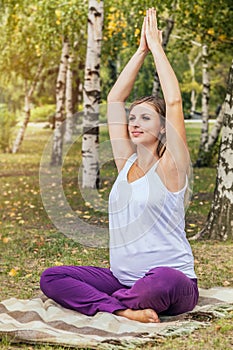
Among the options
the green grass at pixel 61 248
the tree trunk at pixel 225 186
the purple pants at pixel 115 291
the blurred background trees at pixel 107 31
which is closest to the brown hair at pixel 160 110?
the purple pants at pixel 115 291

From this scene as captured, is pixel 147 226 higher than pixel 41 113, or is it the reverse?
pixel 147 226

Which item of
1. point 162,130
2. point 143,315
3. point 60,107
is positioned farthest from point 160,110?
point 60,107

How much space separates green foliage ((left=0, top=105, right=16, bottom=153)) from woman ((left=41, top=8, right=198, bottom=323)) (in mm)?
18266

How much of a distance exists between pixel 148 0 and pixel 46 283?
769 cm

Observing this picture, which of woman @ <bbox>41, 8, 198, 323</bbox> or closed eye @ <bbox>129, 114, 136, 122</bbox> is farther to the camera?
closed eye @ <bbox>129, 114, 136, 122</bbox>

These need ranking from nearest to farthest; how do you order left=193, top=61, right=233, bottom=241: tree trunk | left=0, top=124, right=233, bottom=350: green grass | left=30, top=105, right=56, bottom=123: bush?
left=0, top=124, right=233, bottom=350: green grass < left=193, top=61, right=233, bottom=241: tree trunk < left=30, top=105, right=56, bottom=123: bush

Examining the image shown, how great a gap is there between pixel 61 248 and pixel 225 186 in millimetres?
1732

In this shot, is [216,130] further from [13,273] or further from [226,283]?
[226,283]

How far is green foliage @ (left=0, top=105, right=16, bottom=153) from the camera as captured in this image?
888 inches

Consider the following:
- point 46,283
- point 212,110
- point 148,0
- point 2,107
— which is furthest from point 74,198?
point 212,110

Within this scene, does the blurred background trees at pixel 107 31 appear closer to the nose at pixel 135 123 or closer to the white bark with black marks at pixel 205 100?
the white bark with black marks at pixel 205 100

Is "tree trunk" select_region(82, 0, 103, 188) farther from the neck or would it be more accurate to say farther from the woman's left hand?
the woman's left hand

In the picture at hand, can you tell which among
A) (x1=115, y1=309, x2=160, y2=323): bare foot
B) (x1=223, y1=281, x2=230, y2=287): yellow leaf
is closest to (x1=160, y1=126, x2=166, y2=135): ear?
(x1=115, y1=309, x2=160, y2=323): bare foot

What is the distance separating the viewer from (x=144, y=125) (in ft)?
14.8
